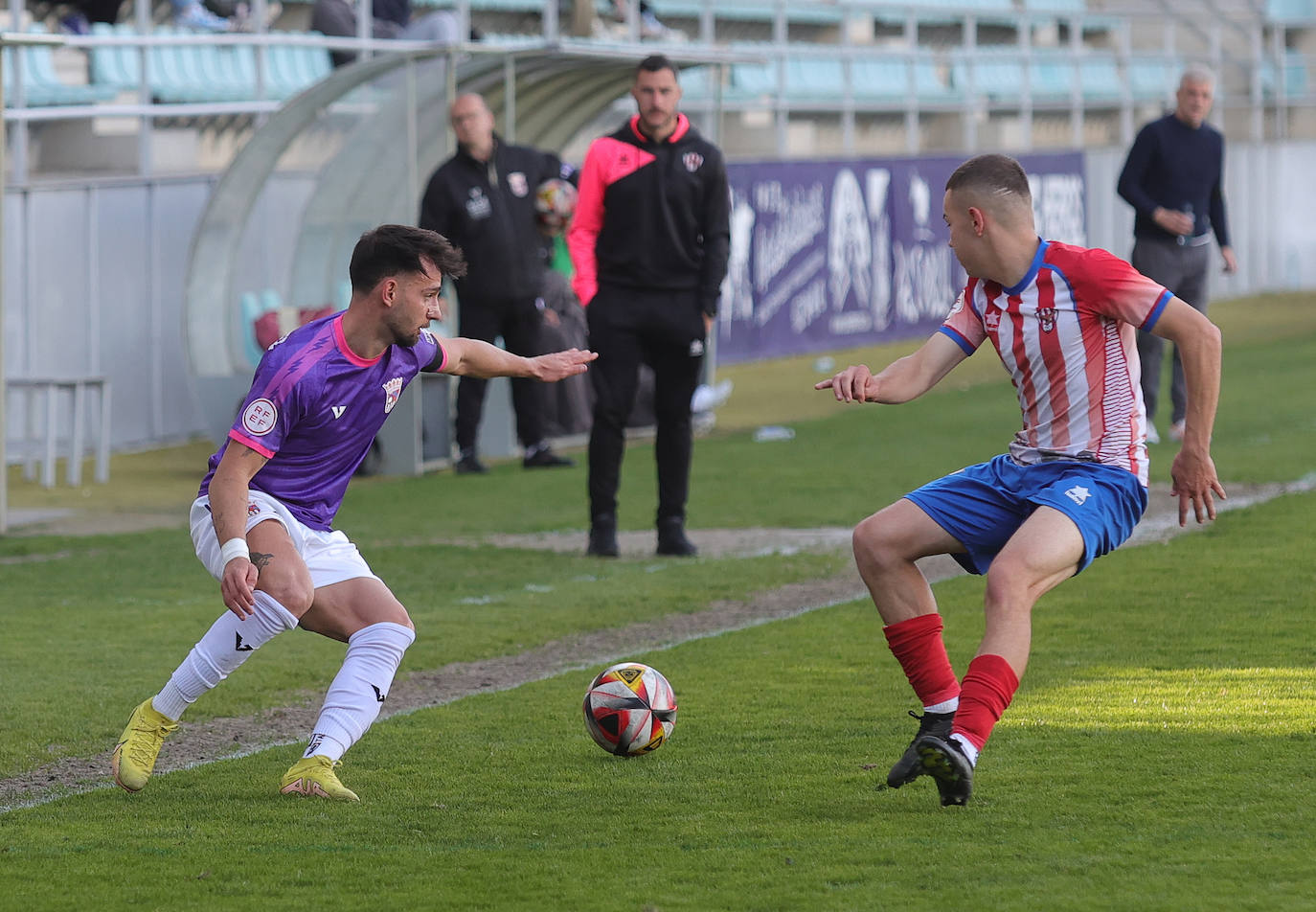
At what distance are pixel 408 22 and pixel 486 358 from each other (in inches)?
590

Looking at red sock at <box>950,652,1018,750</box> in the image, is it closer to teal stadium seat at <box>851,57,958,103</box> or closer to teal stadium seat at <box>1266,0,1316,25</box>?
teal stadium seat at <box>851,57,958,103</box>

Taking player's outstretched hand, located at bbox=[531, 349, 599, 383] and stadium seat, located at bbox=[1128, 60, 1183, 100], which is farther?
stadium seat, located at bbox=[1128, 60, 1183, 100]

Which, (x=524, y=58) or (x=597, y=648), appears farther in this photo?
(x=524, y=58)

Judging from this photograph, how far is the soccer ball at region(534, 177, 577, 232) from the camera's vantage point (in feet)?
42.9

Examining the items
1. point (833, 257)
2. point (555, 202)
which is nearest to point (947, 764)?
point (555, 202)

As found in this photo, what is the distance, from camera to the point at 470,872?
416 cm

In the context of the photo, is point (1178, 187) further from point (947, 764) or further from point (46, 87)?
point (46, 87)

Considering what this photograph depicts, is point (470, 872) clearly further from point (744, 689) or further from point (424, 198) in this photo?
point (424, 198)

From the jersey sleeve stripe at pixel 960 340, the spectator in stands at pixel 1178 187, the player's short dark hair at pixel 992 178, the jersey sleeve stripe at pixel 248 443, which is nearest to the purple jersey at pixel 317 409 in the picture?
the jersey sleeve stripe at pixel 248 443

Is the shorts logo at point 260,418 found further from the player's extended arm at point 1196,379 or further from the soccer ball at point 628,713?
the player's extended arm at point 1196,379

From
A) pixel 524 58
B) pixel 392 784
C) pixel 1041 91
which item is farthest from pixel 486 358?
pixel 1041 91

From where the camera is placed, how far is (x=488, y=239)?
481 inches

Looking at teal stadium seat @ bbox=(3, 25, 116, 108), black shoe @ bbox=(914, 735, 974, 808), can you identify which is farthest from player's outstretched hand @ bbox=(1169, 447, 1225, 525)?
teal stadium seat @ bbox=(3, 25, 116, 108)

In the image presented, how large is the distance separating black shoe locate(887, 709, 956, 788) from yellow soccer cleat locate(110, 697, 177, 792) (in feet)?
6.22
